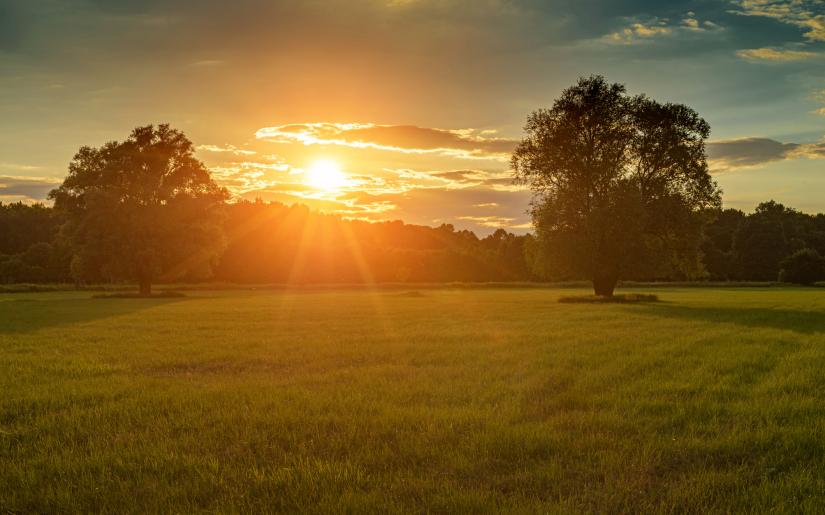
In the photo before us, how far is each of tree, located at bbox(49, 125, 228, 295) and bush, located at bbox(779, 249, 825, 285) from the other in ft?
309

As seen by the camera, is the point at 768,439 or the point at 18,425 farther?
the point at 18,425

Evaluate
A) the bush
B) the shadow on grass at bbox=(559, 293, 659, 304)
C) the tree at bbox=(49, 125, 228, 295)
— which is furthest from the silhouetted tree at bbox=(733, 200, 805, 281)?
the tree at bbox=(49, 125, 228, 295)

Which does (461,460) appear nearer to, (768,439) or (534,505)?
(534,505)

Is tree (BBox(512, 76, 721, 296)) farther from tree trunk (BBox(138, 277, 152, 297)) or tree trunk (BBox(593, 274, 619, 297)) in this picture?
tree trunk (BBox(138, 277, 152, 297))

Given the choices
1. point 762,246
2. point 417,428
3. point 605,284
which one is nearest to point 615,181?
point 605,284

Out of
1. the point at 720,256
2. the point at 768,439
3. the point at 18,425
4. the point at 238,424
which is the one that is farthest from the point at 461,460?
the point at 720,256

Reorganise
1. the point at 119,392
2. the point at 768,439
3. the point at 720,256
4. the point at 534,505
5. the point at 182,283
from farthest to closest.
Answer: the point at 720,256, the point at 182,283, the point at 119,392, the point at 768,439, the point at 534,505

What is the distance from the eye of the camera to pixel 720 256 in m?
118

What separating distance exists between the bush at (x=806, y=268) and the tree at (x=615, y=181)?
68253 mm

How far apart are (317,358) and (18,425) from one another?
8.29 metres

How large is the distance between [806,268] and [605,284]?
73.6 meters

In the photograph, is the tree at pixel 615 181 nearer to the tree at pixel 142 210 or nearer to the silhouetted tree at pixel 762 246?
the tree at pixel 142 210

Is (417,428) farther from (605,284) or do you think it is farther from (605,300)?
(605,284)

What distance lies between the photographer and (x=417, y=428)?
8.97 meters
